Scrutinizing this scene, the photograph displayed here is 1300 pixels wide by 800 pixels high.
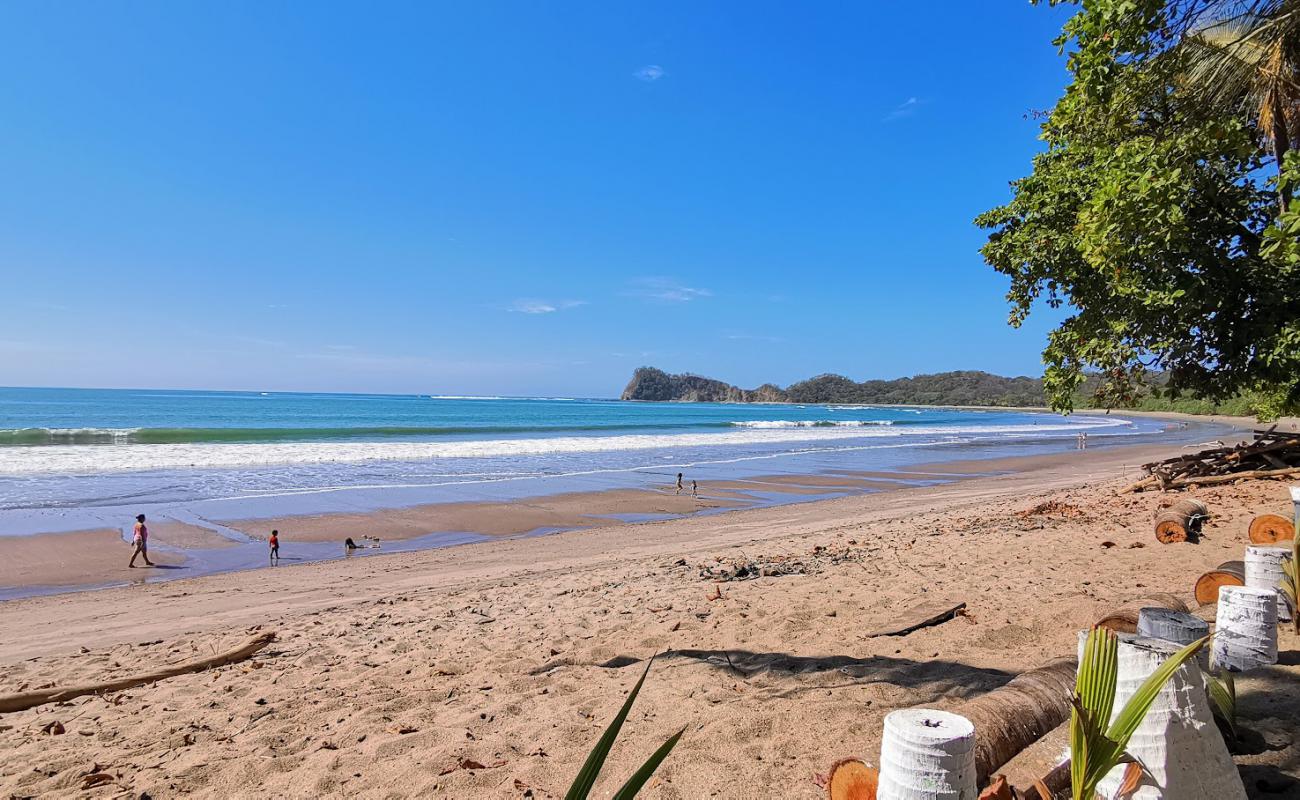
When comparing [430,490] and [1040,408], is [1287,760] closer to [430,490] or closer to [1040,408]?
[430,490]

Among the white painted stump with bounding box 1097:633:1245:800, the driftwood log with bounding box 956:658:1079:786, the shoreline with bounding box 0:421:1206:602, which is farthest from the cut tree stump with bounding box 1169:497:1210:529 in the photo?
the shoreline with bounding box 0:421:1206:602

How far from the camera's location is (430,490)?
2047cm

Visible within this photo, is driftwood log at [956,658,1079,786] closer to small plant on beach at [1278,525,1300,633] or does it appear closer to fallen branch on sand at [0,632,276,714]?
small plant on beach at [1278,525,1300,633]

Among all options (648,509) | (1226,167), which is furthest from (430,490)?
(1226,167)

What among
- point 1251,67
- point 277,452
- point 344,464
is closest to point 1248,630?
point 1251,67

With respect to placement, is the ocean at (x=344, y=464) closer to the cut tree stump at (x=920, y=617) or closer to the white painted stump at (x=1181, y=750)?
the cut tree stump at (x=920, y=617)

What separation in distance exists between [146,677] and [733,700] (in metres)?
4.93

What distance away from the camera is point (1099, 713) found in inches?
74.7

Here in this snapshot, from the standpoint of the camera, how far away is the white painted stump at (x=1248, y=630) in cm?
370

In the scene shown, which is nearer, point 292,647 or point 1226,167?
point 1226,167

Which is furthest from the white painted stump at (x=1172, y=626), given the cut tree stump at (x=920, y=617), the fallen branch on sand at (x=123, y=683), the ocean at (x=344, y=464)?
the ocean at (x=344, y=464)

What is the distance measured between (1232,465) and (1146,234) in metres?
11.8

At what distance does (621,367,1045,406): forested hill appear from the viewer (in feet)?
468

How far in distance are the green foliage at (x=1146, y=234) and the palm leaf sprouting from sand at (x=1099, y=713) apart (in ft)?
10.1
